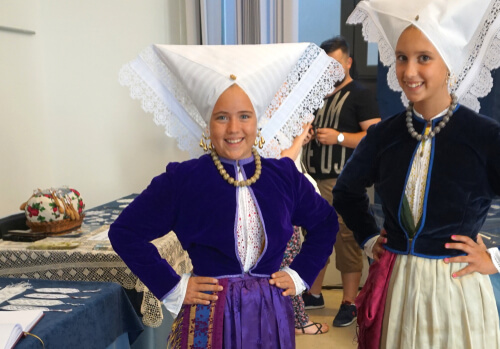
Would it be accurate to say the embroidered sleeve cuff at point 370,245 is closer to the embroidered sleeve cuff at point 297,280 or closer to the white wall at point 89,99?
the embroidered sleeve cuff at point 297,280

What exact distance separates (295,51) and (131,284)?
1.03m

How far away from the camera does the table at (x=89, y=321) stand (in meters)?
1.43

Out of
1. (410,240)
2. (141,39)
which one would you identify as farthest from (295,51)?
(141,39)

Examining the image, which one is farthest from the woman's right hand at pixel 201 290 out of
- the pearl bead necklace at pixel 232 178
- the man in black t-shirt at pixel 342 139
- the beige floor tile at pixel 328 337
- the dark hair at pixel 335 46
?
the dark hair at pixel 335 46

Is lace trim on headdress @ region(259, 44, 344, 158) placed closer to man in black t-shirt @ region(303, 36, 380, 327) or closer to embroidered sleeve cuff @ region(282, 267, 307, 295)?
embroidered sleeve cuff @ region(282, 267, 307, 295)

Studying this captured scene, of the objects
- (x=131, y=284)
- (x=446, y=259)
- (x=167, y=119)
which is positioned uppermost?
(x=167, y=119)

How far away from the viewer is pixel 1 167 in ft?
10.2

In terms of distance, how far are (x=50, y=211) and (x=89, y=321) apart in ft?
2.76

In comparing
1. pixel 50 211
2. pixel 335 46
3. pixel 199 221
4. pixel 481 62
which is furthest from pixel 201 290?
pixel 335 46

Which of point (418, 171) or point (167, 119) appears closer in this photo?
point (418, 171)

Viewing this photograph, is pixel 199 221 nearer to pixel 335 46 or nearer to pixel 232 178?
pixel 232 178

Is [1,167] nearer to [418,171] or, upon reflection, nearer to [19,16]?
[19,16]

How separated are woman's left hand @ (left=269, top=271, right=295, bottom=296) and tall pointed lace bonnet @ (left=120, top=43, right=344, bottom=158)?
39 cm

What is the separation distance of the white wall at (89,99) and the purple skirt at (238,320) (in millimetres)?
2325
